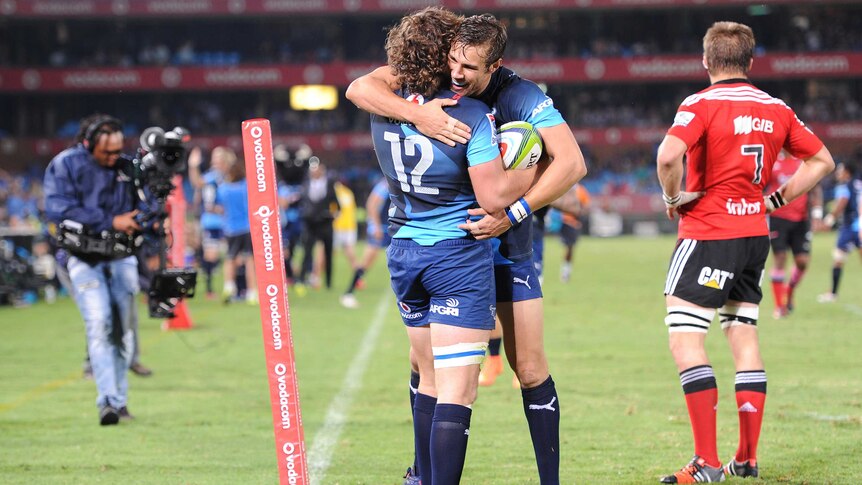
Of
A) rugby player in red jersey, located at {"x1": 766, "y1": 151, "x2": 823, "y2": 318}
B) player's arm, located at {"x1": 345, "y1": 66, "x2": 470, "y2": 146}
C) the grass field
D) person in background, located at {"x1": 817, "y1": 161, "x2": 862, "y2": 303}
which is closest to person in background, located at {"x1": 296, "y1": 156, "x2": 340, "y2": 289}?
the grass field

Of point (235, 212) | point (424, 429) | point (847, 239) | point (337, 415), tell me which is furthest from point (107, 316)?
point (847, 239)

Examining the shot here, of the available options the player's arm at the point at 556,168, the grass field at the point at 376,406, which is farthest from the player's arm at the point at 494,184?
the grass field at the point at 376,406

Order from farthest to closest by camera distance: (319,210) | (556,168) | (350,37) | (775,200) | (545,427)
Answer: (350,37)
(319,210)
(775,200)
(545,427)
(556,168)

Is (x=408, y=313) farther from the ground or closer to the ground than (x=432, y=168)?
closer to the ground

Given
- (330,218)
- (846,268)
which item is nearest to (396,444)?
(330,218)

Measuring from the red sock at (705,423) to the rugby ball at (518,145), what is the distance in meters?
1.79

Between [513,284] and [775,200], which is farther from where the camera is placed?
[775,200]

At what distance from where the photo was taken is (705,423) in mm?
5645

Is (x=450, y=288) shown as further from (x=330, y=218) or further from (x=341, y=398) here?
(x=330, y=218)

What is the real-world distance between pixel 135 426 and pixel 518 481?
3169 millimetres

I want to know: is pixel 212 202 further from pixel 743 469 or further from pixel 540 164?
pixel 540 164

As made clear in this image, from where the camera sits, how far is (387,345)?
39.8ft

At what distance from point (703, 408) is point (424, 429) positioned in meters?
1.54

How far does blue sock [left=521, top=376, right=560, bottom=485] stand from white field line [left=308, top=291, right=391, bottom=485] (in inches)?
57.4
